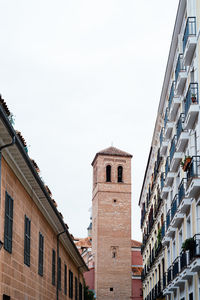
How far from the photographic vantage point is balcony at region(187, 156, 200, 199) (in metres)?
18.4

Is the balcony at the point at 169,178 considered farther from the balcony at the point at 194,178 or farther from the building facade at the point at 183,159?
the balcony at the point at 194,178

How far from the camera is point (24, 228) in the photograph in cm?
1563

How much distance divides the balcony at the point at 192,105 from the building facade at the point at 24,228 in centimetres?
571

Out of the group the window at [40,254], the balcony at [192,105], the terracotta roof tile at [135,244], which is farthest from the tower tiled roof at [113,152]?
the window at [40,254]

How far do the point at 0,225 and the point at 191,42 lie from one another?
34.4ft

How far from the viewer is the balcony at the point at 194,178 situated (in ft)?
60.2

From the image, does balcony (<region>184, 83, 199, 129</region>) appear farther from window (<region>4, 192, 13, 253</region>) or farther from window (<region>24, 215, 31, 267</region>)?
window (<region>4, 192, 13, 253</region>)

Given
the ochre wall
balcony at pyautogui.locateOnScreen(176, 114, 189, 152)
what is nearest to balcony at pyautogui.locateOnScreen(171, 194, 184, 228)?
balcony at pyautogui.locateOnScreen(176, 114, 189, 152)

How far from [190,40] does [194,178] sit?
4.89m

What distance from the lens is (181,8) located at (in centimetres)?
2225

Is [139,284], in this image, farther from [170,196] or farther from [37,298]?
[37,298]

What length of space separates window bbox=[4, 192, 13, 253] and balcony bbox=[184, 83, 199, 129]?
8.22 m

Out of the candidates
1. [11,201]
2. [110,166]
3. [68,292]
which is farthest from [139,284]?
[11,201]

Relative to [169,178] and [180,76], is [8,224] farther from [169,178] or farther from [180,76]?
[169,178]
